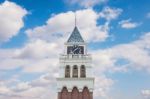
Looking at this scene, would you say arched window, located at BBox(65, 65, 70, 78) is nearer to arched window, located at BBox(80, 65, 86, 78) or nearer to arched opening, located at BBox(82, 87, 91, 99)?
arched window, located at BBox(80, 65, 86, 78)

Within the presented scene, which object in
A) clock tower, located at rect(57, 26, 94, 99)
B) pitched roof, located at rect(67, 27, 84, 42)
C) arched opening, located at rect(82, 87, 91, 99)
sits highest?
pitched roof, located at rect(67, 27, 84, 42)

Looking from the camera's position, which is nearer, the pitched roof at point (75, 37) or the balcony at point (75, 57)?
the balcony at point (75, 57)

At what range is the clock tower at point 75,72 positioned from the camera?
5019 cm

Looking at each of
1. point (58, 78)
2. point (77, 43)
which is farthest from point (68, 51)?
point (58, 78)

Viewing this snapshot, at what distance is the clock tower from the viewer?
5019 cm

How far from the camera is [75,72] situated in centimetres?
5159

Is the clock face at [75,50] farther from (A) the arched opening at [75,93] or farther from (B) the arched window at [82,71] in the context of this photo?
(A) the arched opening at [75,93]

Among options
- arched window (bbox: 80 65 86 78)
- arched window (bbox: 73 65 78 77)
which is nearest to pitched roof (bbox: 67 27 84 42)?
arched window (bbox: 73 65 78 77)

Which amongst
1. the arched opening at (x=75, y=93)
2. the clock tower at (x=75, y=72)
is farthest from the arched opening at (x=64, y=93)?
the arched opening at (x=75, y=93)

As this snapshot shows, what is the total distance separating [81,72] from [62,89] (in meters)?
4.83

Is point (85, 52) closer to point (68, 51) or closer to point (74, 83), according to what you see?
point (68, 51)

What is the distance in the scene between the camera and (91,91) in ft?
164

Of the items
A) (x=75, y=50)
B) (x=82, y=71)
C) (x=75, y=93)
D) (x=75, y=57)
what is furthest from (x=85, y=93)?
(x=75, y=50)

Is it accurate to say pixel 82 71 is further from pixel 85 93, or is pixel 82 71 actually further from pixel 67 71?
pixel 85 93
